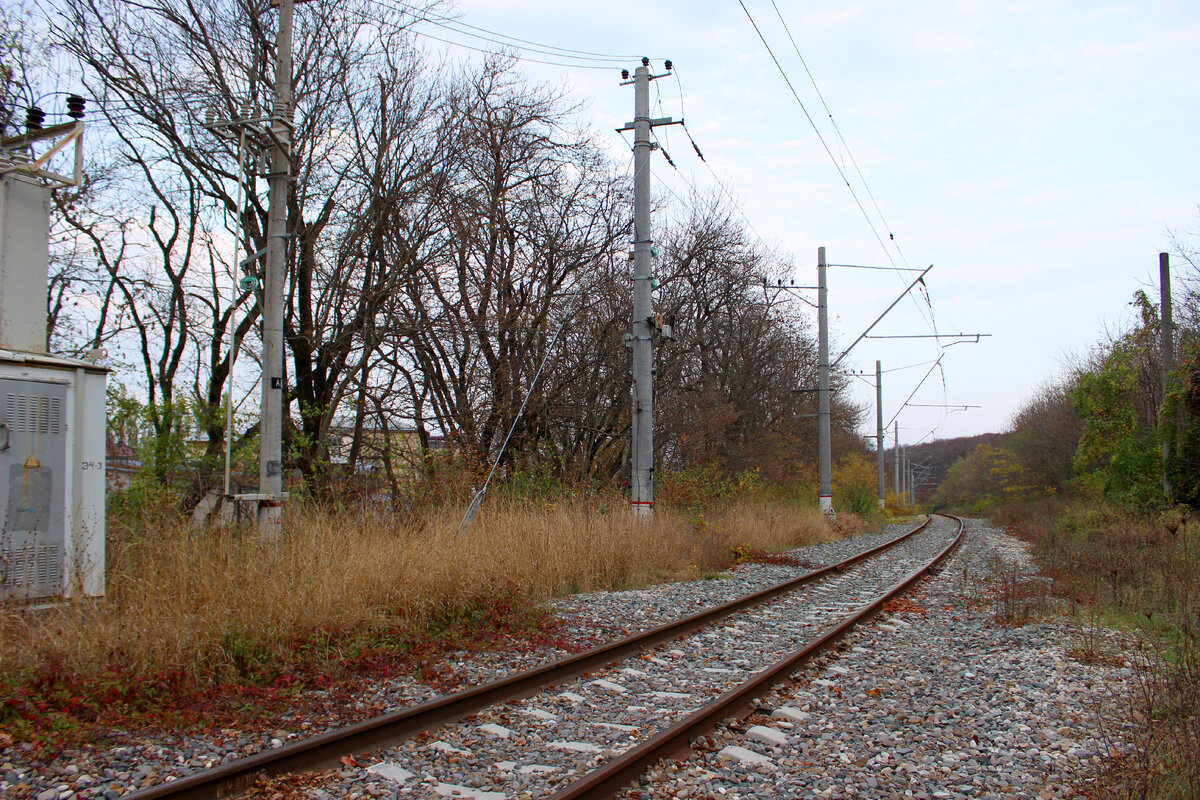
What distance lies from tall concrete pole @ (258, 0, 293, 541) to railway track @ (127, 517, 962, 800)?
4.80 meters

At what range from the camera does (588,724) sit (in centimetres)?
528

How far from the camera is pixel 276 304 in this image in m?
9.97

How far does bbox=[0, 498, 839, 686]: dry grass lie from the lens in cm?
537

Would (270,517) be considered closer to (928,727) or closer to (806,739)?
(806,739)

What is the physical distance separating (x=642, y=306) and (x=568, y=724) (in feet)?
33.9

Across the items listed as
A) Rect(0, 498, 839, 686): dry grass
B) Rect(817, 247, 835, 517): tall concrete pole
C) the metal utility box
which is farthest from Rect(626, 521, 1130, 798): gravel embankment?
Rect(817, 247, 835, 517): tall concrete pole

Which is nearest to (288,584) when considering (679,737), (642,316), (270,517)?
(270,517)

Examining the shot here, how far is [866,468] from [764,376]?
25.3m

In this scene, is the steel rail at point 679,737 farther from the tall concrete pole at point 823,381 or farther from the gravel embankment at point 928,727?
the tall concrete pole at point 823,381

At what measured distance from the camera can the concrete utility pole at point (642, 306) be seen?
14531mm

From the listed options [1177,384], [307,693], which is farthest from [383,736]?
[1177,384]

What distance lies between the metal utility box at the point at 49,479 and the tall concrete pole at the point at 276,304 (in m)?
2.82

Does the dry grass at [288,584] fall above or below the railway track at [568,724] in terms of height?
above

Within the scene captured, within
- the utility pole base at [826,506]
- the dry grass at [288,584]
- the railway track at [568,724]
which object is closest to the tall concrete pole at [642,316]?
the dry grass at [288,584]
